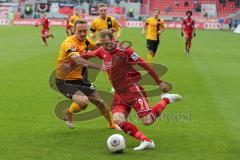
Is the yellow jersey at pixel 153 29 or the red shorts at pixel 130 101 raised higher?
the red shorts at pixel 130 101

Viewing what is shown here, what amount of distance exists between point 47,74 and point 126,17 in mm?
53320

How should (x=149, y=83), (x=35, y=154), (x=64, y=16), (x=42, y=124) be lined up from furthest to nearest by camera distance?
(x=64, y=16) < (x=149, y=83) < (x=42, y=124) < (x=35, y=154)

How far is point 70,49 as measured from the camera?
33.0 feet

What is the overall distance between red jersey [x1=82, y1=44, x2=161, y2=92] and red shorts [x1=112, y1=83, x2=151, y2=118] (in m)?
0.10

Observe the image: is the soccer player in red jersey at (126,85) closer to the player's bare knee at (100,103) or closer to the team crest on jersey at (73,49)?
the team crest on jersey at (73,49)

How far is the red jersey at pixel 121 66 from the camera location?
9367 millimetres

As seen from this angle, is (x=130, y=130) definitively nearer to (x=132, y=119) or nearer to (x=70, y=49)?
(x=70, y=49)

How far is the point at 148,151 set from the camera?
9.09m

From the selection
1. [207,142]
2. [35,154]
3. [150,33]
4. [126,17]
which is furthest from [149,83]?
[126,17]

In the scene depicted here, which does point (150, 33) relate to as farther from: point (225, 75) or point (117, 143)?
point (117, 143)

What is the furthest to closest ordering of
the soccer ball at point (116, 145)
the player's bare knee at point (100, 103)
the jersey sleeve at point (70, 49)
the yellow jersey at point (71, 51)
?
the player's bare knee at point (100, 103) < the yellow jersey at point (71, 51) < the jersey sleeve at point (70, 49) < the soccer ball at point (116, 145)

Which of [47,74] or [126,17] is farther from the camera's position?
[126,17]

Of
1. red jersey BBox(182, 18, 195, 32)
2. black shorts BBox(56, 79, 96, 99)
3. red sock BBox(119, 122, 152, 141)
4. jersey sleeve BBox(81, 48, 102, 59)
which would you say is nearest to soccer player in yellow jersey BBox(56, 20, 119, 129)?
black shorts BBox(56, 79, 96, 99)

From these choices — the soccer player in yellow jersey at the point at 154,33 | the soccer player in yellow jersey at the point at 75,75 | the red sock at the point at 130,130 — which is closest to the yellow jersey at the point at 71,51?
the soccer player in yellow jersey at the point at 75,75
